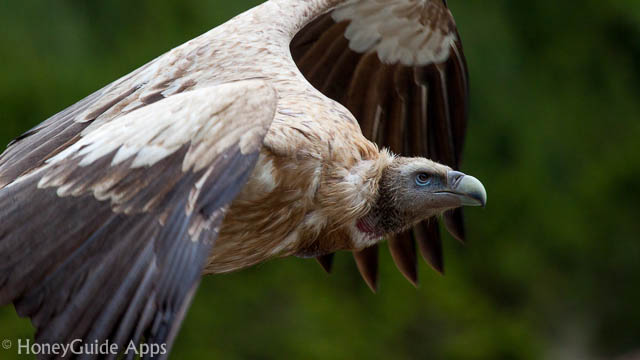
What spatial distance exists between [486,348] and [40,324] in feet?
23.4

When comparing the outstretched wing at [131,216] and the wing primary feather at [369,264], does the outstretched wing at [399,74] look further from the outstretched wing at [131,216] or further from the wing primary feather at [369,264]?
the outstretched wing at [131,216]

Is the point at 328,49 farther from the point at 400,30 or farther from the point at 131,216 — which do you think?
the point at 131,216

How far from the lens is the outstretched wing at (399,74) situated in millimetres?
6355

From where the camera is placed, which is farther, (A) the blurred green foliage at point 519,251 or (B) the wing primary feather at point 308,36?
(A) the blurred green foliage at point 519,251

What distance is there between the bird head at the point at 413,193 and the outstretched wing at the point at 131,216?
30.7 inches

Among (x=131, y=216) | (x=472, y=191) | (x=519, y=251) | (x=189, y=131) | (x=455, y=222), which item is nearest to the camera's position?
(x=131, y=216)

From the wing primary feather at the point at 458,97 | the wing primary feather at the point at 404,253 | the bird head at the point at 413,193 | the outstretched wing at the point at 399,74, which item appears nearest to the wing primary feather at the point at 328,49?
the outstretched wing at the point at 399,74

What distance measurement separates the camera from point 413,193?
4.93m

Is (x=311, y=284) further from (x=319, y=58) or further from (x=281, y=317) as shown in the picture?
(x=319, y=58)

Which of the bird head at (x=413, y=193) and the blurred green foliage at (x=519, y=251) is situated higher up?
the bird head at (x=413, y=193)

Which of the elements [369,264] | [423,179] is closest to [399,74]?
[369,264]

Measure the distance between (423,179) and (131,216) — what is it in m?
1.37

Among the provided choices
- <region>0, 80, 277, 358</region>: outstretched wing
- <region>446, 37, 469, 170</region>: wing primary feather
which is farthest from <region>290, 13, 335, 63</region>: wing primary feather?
<region>0, 80, 277, 358</region>: outstretched wing

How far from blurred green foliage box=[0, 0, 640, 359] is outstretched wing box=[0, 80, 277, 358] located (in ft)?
18.3
